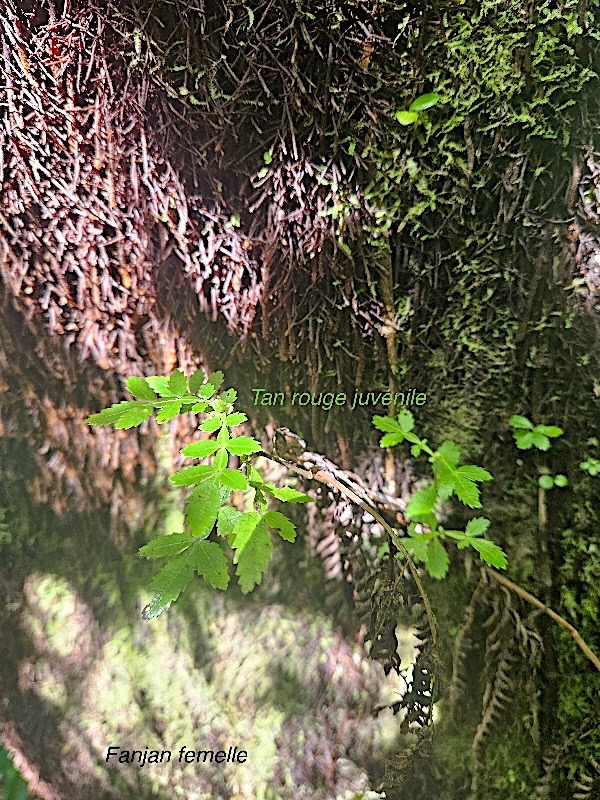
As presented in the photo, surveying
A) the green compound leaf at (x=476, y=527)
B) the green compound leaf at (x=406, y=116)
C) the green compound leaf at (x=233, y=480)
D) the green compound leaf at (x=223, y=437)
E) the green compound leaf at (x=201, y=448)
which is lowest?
the green compound leaf at (x=476, y=527)

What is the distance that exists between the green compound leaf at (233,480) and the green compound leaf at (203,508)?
0.02 m

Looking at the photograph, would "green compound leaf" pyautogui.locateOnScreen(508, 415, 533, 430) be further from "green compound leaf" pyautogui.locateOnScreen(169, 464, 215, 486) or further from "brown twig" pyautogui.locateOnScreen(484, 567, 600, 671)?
"green compound leaf" pyautogui.locateOnScreen(169, 464, 215, 486)

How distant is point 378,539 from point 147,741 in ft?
1.99

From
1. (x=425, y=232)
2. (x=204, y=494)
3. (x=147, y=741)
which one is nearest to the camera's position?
(x=204, y=494)

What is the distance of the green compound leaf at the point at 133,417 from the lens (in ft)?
2.78

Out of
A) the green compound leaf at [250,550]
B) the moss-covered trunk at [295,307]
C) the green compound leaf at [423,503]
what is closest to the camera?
the green compound leaf at [250,550]

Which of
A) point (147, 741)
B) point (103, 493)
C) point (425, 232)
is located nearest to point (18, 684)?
point (147, 741)

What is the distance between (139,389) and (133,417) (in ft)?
0.17

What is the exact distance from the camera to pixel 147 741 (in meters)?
1.06

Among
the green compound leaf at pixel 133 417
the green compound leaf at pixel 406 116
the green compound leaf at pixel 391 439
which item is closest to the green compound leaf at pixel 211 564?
the green compound leaf at pixel 133 417

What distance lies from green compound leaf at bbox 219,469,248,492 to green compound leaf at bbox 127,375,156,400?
0.66 feet

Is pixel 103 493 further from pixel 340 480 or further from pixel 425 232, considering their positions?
pixel 425 232

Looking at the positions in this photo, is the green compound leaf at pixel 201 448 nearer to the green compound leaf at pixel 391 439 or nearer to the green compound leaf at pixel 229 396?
the green compound leaf at pixel 229 396

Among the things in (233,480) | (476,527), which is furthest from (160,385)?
(476,527)
